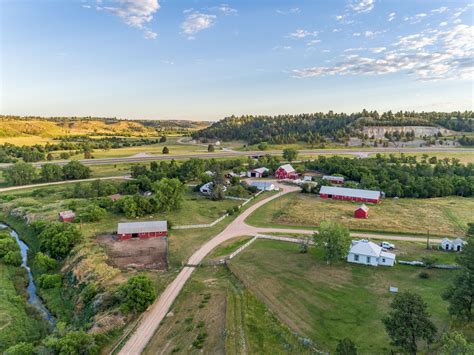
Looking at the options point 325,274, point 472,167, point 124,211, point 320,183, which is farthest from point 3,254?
point 472,167

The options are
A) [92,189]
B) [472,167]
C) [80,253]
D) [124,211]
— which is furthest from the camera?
[472,167]

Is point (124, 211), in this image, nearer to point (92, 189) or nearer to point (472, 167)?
point (92, 189)

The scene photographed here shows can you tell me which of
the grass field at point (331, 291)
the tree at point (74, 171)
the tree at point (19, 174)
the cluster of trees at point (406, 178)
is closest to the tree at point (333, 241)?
the grass field at point (331, 291)

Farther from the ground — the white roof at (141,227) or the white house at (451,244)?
the white house at (451,244)

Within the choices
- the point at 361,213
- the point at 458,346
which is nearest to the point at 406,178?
the point at 361,213

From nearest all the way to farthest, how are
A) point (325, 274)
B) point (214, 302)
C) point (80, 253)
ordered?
point (214, 302) < point (325, 274) < point (80, 253)

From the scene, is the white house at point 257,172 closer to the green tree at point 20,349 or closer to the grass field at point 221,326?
the grass field at point 221,326
